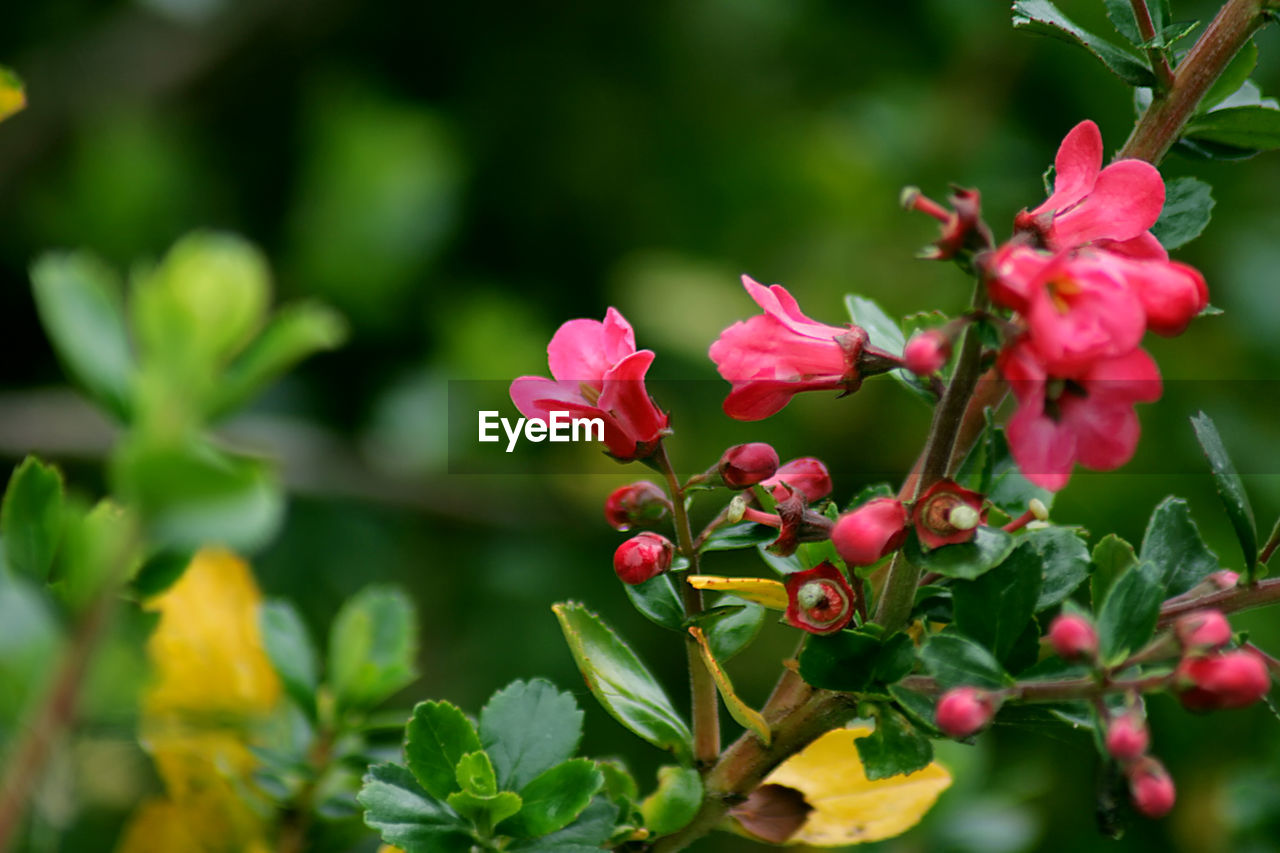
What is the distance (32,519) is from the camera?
495 mm

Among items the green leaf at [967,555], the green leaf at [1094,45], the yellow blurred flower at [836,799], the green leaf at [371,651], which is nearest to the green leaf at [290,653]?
the green leaf at [371,651]

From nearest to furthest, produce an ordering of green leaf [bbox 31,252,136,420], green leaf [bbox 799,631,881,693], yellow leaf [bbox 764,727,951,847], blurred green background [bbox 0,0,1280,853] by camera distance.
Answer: green leaf [bbox 31,252,136,420] < green leaf [bbox 799,631,881,693] < yellow leaf [bbox 764,727,951,847] < blurred green background [bbox 0,0,1280,853]

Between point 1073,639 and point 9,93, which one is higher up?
point 9,93

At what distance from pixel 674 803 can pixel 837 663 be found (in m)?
0.11

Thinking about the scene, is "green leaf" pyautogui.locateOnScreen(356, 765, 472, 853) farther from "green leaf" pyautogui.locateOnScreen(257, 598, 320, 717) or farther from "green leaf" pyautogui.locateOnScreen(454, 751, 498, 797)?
"green leaf" pyautogui.locateOnScreen(257, 598, 320, 717)

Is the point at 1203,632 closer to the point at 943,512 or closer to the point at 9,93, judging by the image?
the point at 943,512

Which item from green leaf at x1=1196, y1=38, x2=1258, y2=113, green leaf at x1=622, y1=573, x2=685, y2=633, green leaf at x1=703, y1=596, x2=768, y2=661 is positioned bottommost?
green leaf at x1=703, y1=596, x2=768, y2=661

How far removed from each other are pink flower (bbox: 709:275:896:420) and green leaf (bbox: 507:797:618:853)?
7.2 inches

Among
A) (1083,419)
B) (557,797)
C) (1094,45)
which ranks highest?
(1094,45)

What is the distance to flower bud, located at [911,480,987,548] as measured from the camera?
0.47 metres

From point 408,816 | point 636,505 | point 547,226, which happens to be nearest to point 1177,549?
point 636,505

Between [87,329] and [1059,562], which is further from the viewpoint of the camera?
[1059,562]

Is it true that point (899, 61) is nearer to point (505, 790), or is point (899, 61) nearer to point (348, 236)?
point (348, 236)

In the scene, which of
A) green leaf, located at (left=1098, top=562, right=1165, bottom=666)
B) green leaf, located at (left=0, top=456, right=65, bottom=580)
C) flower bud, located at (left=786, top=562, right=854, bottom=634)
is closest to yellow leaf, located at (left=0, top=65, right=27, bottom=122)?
green leaf, located at (left=0, top=456, right=65, bottom=580)
